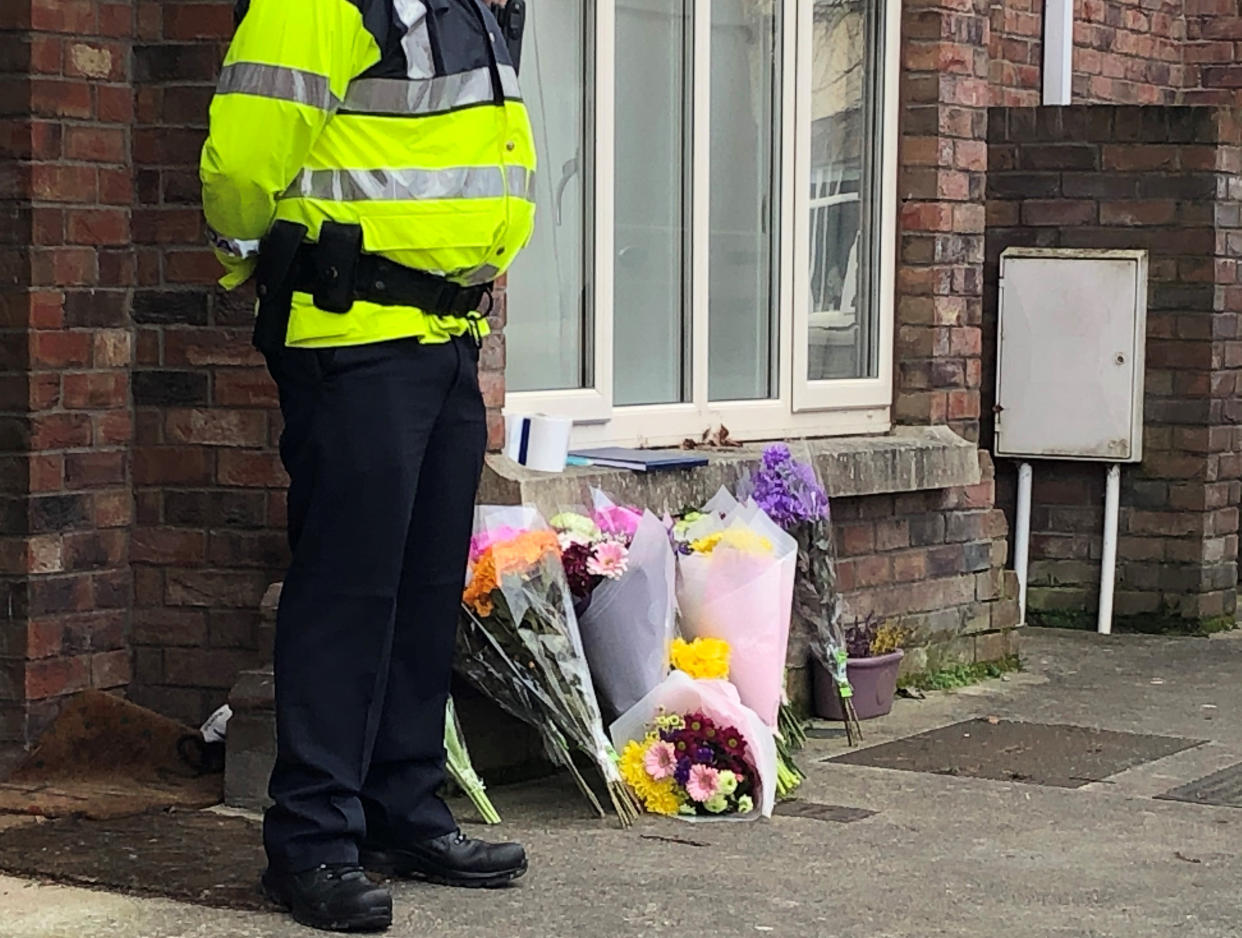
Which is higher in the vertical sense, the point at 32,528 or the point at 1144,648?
the point at 32,528

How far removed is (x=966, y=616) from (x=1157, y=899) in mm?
2975

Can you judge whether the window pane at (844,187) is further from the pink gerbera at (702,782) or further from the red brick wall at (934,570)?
the pink gerbera at (702,782)

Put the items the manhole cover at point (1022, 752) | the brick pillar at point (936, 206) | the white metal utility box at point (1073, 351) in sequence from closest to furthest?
the manhole cover at point (1022, 752)
the brick pillar at point (936, 206)
the white metal utility box at point (1073, 351)

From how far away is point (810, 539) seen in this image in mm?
6402

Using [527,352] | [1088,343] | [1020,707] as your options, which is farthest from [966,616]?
[527,352]

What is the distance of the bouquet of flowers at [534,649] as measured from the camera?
536 centimetres

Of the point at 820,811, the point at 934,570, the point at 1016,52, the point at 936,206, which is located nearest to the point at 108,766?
the point at 820,811

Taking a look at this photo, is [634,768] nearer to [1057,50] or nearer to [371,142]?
[371,142]

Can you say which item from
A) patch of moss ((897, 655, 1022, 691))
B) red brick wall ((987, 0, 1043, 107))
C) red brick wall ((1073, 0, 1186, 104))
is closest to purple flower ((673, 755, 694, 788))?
patch of moss ((897, 655, 1022, 691))

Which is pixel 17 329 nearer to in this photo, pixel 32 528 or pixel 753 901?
pixel 32 528

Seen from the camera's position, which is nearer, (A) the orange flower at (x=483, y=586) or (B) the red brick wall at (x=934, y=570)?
(A) the orange flower at (x=483, y=586)

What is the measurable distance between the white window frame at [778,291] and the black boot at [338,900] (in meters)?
2.00

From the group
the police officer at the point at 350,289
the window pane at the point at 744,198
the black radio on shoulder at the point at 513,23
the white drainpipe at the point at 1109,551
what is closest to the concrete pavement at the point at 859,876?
the police officer at the point at 350,289

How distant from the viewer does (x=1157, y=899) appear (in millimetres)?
4805
